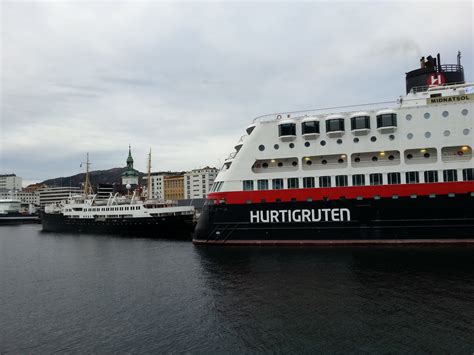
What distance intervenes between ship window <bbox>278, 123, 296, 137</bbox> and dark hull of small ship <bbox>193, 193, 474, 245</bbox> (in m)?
6.15

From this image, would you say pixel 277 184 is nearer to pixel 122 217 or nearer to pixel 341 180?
pixel 341 180

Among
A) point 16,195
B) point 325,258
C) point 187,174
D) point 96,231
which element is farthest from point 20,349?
point 16,195

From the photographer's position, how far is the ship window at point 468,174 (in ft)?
87.4

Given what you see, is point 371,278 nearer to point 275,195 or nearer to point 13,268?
point 275,195

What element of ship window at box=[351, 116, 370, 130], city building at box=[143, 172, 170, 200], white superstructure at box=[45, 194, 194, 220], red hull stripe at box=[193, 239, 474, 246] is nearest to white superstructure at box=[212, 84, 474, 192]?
ship window at box=[351, 116, 370, 130]

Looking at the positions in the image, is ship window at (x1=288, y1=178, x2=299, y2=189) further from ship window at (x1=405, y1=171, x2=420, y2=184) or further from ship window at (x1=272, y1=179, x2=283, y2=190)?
ship window at (x1=405, y1=171, x2=420, y2=184)

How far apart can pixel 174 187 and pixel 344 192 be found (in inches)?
4840

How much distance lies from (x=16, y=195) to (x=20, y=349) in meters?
193

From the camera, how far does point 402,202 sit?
89.6 ft

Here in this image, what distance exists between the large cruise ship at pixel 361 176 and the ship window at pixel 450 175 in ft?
0.23

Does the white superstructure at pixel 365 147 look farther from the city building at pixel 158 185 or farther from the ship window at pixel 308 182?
the city building at pixel 158 185

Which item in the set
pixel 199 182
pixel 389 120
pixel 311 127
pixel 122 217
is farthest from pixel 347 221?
pixel 199 182

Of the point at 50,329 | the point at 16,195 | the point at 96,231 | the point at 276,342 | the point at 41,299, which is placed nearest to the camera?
the point at 276,342

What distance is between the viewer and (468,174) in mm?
26719
